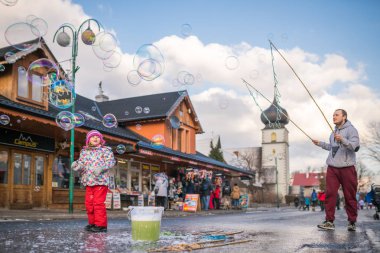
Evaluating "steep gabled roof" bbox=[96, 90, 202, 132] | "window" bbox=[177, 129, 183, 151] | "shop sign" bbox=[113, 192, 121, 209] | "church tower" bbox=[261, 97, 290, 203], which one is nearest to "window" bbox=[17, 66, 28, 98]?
"shop sign" bbox=[113, 192, 121, 209]

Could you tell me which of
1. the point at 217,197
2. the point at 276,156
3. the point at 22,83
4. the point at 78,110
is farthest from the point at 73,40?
the point at 276,156

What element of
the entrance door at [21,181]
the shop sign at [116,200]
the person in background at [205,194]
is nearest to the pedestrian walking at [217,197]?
the person in background at [205,194]

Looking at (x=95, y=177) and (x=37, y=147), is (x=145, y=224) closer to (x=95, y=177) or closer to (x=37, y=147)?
(x=95, y=177)

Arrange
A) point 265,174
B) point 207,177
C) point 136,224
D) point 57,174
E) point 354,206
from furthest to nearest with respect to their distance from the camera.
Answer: point 265,174 < point 207,177 < point 57,174 < point 354,206 < point 136,224

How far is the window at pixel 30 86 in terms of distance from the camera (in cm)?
1694

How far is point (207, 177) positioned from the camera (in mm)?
23812

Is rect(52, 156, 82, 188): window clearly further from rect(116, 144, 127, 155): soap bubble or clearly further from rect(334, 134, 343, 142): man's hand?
rect(334, 134, 343, 142): man's hand

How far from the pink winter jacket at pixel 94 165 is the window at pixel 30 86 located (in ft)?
37.2

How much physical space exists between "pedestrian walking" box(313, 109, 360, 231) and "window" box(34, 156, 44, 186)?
12734 millimetres

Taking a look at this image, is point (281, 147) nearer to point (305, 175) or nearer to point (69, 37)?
point (305, 175)


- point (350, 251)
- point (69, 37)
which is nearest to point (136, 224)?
point (350, 251)

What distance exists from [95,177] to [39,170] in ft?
38.7

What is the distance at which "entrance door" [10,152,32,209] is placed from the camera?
629 inches

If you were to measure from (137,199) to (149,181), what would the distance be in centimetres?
393
